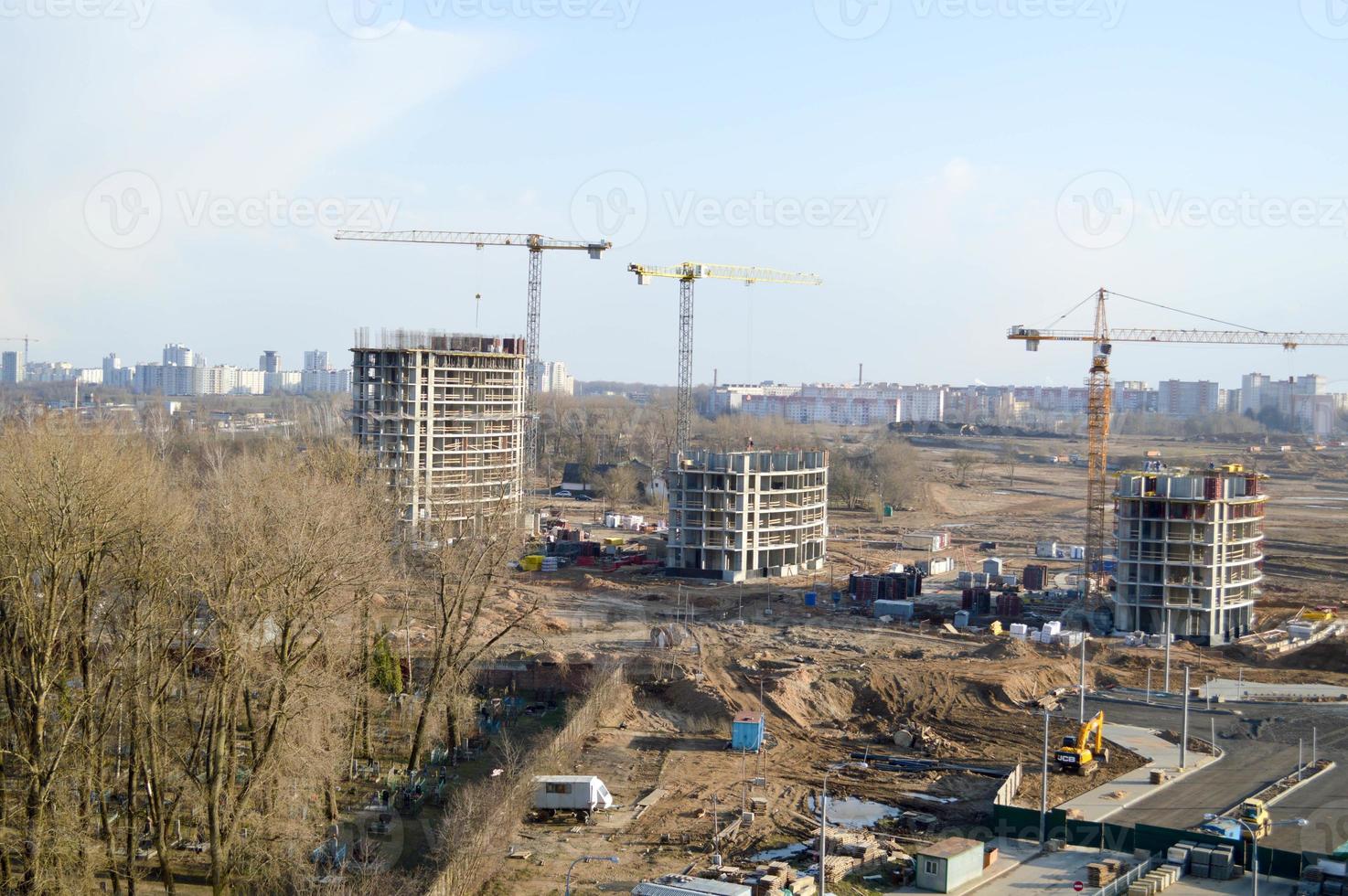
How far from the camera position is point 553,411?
121m

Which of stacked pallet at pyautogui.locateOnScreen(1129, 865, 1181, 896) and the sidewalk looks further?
the sidewalk

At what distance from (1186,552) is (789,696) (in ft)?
52.7

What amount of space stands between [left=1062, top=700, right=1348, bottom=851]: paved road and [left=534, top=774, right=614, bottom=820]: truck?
10.0 meters

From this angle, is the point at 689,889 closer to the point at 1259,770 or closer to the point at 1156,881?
the point at 1156,881

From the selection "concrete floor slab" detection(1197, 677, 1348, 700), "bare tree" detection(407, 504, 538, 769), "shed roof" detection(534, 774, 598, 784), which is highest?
"bare tree" detection(407, 504, 538, 769)

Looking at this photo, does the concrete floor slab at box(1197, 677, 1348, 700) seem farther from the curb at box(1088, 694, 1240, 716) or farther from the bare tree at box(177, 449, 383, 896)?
the bare tree at box(177, 449, 383, 896)

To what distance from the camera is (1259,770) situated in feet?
87.9

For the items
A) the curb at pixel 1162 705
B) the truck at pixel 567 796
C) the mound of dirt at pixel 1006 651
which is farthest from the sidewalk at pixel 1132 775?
the truck at pixel 567 796

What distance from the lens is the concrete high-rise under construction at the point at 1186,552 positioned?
130ft

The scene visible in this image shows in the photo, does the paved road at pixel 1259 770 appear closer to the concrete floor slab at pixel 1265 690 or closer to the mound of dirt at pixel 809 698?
the concrete floor slab at pixel 1265 690

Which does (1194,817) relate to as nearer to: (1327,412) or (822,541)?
(822,541)

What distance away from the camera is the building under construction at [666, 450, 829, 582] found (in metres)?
50.2

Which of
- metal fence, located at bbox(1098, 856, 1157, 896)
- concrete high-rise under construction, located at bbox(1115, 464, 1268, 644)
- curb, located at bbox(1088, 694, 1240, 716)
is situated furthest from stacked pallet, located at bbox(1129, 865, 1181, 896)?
concrete high-rise under construction, located at bbox(1115, 464, 1268, 644)

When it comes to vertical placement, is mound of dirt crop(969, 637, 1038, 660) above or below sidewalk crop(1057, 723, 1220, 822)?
above
